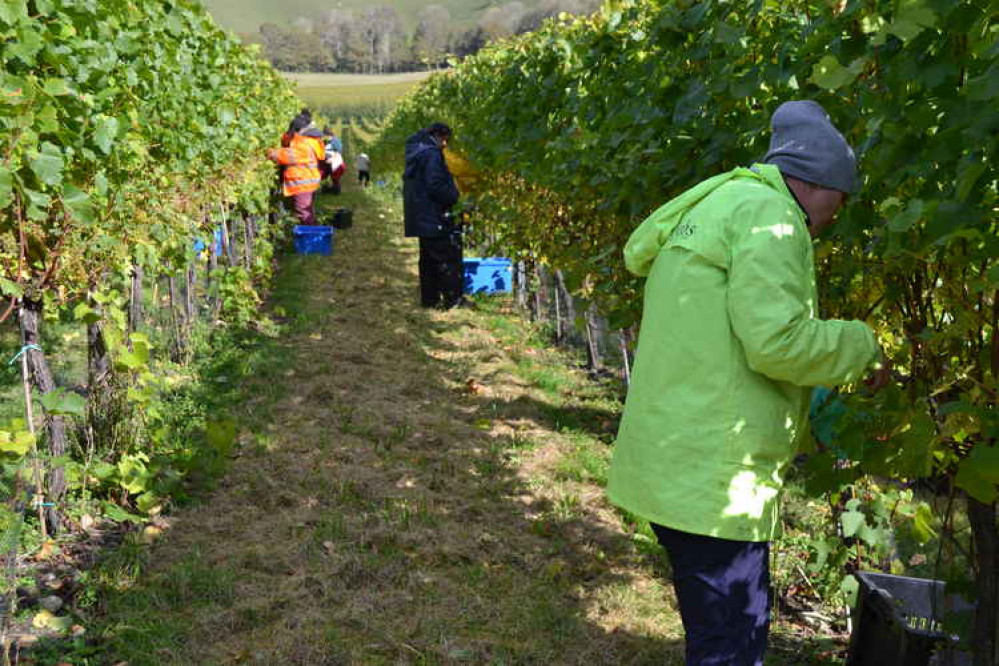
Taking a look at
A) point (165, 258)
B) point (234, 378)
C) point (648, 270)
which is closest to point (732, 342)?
point (648, 270)

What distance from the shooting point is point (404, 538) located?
4.25 m

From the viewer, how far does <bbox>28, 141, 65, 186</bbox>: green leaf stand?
3242 millimetres

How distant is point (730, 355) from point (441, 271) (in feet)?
23.7

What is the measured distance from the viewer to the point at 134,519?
418 centimetres

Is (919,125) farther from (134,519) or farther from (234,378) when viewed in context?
(234,378)

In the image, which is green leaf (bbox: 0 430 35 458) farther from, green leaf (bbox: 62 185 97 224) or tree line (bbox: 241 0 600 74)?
tree line (bbox: 241 0 600 74)

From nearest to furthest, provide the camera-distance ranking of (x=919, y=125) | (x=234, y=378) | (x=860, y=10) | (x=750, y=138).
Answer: (x=919, y=125)
(x=860, y=10)
(x=750, y=138)
(x=234, y=378)

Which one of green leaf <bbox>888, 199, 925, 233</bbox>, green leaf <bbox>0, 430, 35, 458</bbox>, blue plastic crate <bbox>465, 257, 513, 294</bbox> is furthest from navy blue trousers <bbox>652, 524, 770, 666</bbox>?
blue plastic crate <bbox>465, 257, 513, 294</bbox>

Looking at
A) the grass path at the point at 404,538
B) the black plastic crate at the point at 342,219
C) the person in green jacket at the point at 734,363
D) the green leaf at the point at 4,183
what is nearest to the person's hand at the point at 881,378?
the person in green jacket at the point at 734,363

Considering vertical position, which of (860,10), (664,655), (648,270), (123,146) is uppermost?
(860,10)

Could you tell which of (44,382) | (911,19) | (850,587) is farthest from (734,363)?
(44,382)

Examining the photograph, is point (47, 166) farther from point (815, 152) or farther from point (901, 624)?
point (901, 624)

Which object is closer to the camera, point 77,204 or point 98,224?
point 77,204

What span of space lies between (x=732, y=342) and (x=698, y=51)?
1.70m
